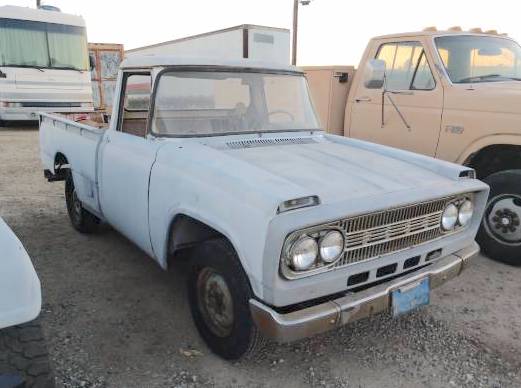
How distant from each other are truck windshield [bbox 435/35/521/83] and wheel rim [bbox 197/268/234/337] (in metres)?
3.42

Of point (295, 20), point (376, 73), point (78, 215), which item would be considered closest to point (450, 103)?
point (376, 73)

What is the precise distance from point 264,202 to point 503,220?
3188 millimetres

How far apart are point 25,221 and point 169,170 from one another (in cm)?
338

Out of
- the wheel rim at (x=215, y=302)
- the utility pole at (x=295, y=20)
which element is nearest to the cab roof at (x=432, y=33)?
the wheel rim at (x=215, y=302)

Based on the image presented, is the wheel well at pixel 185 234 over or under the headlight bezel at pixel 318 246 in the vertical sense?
under

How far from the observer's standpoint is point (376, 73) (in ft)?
16.5

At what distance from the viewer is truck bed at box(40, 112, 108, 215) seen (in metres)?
4.25

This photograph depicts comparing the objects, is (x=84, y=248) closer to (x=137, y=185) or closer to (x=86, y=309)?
(x=86, y=309)

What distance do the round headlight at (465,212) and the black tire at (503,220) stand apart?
1474mm

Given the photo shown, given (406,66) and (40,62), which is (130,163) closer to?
(406,66)

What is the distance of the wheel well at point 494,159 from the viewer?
15.2 feet

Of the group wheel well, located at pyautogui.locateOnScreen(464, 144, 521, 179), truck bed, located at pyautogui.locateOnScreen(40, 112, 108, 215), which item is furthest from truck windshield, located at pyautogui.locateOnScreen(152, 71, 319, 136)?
wheel well, located at pyautogui.locateOnScreen(464, 144, 521, 179)

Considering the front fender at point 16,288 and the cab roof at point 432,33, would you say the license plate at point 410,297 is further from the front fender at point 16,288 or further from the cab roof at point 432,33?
the cab roof at point 432,33

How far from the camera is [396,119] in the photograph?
5172 mm
